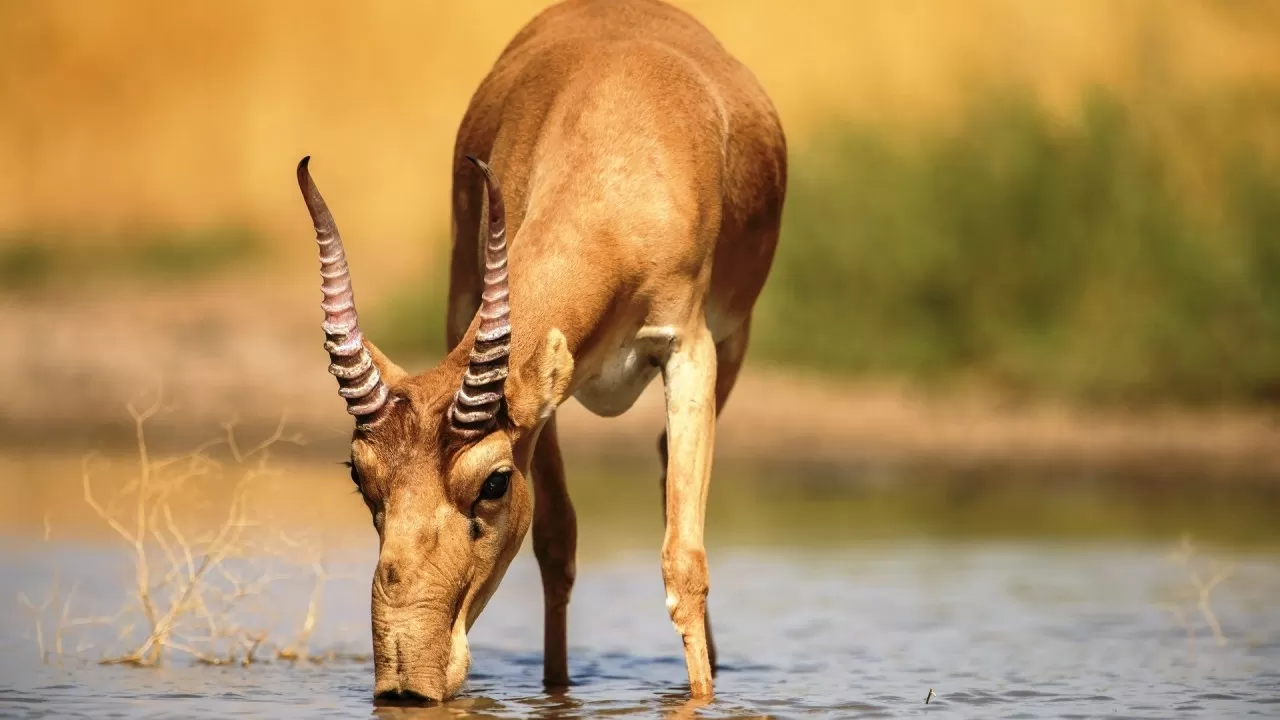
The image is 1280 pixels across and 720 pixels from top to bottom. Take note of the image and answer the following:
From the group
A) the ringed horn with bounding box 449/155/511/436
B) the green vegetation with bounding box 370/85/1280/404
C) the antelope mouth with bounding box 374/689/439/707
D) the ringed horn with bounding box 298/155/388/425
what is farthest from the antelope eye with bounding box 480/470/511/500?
the green vegetation with bounding box 370/85/1280/404

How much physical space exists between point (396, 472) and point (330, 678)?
2039mm

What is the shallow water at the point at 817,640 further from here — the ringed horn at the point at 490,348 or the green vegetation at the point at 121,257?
the green vegetation at the point at 121,257

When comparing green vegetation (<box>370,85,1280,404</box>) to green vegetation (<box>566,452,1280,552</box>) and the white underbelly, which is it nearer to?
green vegetation (<box>566,452,1280,552</box>)

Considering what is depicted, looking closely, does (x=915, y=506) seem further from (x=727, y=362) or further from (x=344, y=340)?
(x=344, y=340)

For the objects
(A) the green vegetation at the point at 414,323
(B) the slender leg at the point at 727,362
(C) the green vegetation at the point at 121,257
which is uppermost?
(C) the green vegetation at the point at 121,257

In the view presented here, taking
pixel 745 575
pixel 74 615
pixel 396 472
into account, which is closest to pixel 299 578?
pixel 74 615

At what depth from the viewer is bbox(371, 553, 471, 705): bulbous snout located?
5832mm

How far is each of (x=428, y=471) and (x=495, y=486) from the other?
0.85 feet

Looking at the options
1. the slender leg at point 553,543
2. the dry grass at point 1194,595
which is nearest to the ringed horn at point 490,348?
the slender leg at point 553,543

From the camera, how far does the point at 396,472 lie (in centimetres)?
592

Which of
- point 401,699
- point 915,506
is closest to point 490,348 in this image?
point 401,699

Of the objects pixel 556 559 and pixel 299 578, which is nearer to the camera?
pixel 556 559

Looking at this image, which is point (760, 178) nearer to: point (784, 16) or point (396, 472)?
point (396, 472)

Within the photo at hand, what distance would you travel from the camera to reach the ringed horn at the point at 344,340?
19.5 feet
